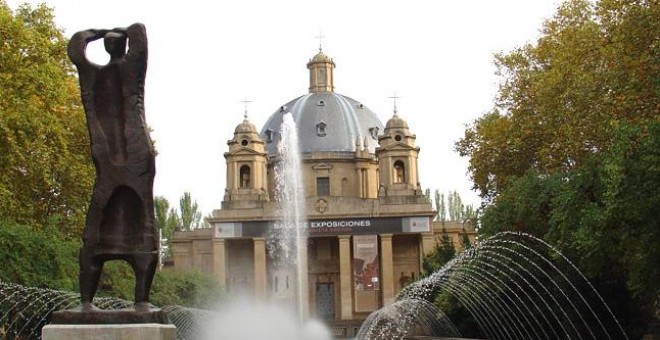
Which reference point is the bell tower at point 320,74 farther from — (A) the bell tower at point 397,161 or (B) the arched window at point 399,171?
(B) the arched window at point 399,171

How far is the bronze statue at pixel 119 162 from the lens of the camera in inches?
427

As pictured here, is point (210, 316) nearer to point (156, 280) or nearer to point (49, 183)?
point (156, 280)

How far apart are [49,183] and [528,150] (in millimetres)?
15963

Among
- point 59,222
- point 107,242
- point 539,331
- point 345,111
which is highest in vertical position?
point 345,111

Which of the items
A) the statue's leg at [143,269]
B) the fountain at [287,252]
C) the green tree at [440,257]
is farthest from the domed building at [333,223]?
the statue's leg at [143,269]

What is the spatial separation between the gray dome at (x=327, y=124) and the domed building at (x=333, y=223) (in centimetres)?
18

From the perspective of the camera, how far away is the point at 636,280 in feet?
65.5

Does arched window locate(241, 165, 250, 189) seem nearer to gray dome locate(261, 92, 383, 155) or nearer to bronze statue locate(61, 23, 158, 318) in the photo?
gray dome locate(261, 92, 383, 155)

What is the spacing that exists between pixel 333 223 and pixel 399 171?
1071cm

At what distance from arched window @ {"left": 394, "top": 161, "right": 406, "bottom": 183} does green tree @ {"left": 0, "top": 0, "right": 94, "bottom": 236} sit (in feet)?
147

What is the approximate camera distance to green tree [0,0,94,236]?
91.6 feet

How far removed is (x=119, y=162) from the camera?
35.9 ft

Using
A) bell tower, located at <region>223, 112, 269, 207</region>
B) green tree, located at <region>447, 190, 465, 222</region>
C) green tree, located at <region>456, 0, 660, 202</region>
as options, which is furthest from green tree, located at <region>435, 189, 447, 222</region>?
green tree, located at <region>456, 0, 660, 202</region>

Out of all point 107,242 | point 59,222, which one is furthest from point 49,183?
point 107,242
